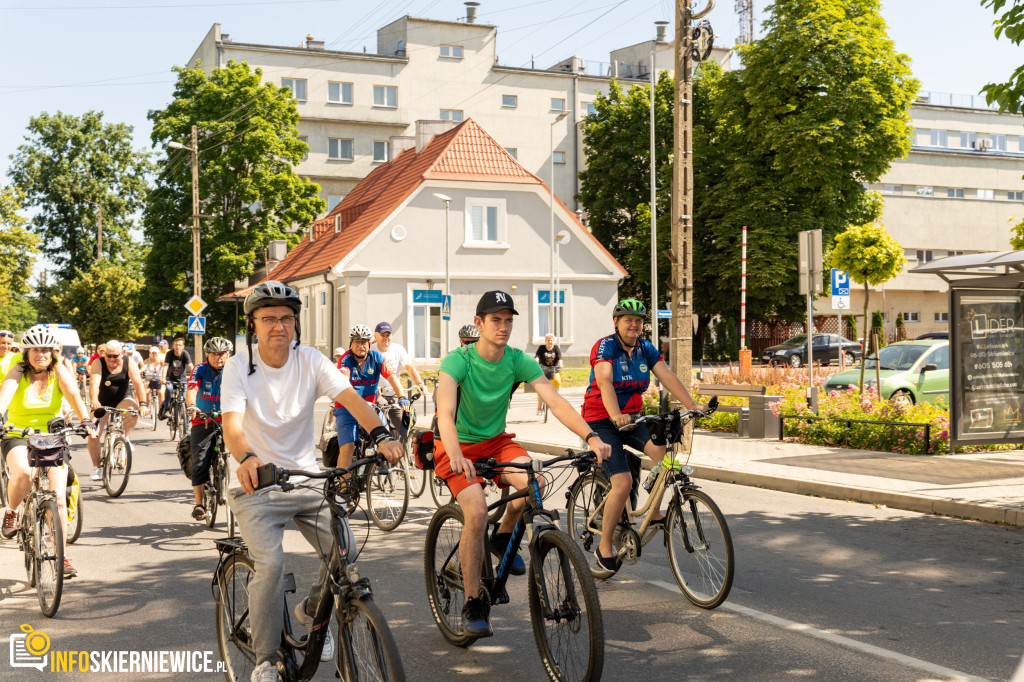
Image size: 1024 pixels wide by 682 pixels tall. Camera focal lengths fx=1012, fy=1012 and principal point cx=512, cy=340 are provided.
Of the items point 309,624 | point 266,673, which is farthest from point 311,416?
point 266,673

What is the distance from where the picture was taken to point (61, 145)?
66125 mm

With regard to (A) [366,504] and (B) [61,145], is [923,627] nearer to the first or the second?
(A) [366,504]

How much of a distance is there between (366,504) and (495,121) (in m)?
54.8

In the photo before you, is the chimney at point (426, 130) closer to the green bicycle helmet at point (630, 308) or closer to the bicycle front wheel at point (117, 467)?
the bicycle front wheel at point (117, 467)

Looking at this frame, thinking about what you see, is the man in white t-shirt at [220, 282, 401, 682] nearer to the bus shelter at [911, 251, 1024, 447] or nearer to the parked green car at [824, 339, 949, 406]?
the bus shelter at [911, 251, 1024, 447]

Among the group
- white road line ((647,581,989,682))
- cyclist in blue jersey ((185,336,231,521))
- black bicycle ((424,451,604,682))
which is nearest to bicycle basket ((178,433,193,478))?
cyclist in blue jersey ((185,336,231,521))

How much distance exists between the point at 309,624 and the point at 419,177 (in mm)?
35425

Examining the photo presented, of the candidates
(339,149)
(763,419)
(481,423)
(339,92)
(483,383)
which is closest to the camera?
(483,383)

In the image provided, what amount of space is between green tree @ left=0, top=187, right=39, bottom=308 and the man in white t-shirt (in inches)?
1738

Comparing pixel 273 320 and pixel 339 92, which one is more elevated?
pixel 339 92

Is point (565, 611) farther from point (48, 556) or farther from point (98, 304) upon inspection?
point (98, 304)

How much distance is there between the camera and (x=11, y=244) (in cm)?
4528

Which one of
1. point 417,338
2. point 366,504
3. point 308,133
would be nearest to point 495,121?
point 308,133

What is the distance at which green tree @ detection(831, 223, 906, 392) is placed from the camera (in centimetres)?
1941
